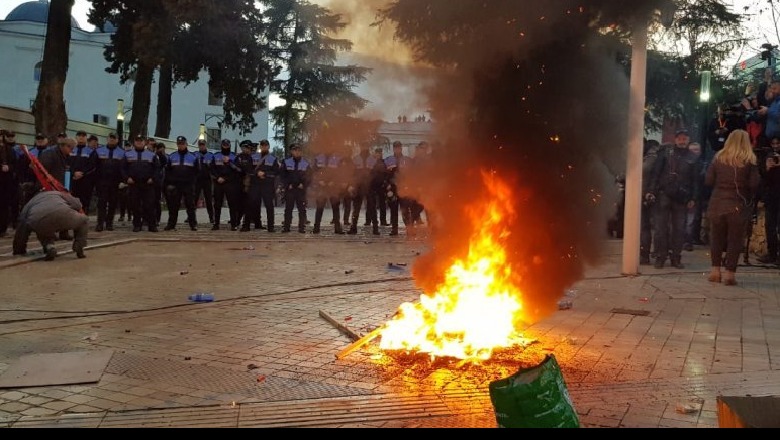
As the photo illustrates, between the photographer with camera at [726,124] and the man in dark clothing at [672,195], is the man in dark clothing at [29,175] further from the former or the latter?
the photographer with camera at [726,124]

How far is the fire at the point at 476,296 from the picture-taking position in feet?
16.4

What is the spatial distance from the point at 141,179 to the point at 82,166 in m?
1.21

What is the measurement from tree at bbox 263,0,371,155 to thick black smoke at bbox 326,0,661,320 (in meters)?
0.54

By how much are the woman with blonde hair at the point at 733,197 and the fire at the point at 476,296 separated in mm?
4813

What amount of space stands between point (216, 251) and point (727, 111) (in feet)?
31.7

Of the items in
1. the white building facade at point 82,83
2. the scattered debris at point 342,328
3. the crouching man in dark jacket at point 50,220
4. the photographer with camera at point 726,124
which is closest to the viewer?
the scattered debris at point 342,328

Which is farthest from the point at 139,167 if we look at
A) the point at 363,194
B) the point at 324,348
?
the point at 324,348

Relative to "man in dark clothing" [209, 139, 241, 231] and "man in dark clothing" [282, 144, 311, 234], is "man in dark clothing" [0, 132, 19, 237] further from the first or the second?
"man in dark clothing" [282, 144, 311, 234]

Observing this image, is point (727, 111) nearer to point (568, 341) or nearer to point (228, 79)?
point (568, 341)

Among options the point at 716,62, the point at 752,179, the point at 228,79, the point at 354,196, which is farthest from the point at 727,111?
the point at 228,79

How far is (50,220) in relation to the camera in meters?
9.45

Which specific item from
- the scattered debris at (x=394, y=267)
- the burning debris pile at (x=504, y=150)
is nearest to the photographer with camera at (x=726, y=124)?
the scattered debris at (x=394, y=267)

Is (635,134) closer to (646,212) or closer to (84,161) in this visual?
(646,212)

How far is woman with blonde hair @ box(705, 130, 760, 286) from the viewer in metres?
8.46
